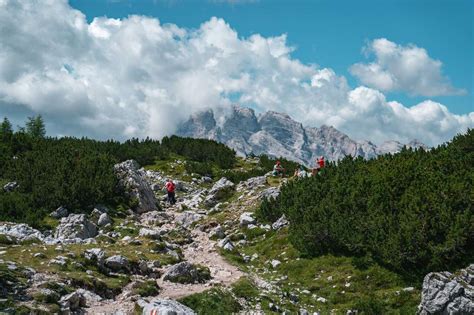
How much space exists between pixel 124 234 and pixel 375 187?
14.2 metres

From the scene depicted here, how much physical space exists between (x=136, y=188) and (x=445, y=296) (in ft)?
79.7

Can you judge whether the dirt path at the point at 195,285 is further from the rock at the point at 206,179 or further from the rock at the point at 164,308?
the rock at the point at 206,179

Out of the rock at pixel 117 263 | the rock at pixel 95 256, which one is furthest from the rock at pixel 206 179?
the rock at pixel 117 263

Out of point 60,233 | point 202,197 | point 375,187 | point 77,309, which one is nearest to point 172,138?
point 202,197

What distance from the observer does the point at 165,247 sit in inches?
896

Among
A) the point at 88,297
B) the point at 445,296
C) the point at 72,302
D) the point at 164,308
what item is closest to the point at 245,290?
the point at 164,308

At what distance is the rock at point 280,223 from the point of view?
26.4 m

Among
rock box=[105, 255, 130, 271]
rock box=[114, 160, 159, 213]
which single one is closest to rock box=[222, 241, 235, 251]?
rock box=[105, 255, 130, 271]

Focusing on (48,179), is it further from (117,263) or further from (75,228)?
(117,263)

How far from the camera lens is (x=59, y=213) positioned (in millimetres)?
27172

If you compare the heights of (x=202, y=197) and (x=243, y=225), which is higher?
(x=202, y=197)

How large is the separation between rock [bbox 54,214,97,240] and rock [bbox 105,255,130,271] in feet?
17.5

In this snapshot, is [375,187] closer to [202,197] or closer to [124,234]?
[124,234]

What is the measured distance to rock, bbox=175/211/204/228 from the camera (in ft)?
102
